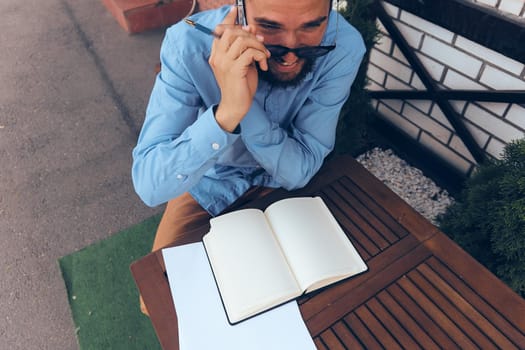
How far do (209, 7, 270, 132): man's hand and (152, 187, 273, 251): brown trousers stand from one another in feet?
1.87

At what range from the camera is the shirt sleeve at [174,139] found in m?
1.51

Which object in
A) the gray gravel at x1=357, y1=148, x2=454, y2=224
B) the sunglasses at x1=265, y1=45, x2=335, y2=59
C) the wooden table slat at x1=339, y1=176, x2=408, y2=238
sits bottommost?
the gray gravel at x1=357, y1=148, x2=454, y2=224

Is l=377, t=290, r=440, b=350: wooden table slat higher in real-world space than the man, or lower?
lower

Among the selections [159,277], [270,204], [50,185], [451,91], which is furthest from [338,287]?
[50,185]

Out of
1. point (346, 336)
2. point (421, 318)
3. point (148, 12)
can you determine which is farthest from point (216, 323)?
point (148, 12)

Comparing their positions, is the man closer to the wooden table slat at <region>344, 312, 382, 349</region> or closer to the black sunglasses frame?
the black sunglasses frame

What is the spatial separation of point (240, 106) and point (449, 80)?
5.01 feet

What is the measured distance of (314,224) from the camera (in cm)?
149

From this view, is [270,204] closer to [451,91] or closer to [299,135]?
[299,135]

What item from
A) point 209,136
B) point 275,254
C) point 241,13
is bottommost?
point 275,254

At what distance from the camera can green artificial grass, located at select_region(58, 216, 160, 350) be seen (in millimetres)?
2293

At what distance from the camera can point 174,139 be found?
1.65m

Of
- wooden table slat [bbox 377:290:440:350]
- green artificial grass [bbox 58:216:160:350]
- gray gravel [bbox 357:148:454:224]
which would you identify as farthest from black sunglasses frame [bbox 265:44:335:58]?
green artificial grass [bbox 58:216:160:350]

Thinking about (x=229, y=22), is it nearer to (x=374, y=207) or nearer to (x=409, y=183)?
(x=374, y=207)
